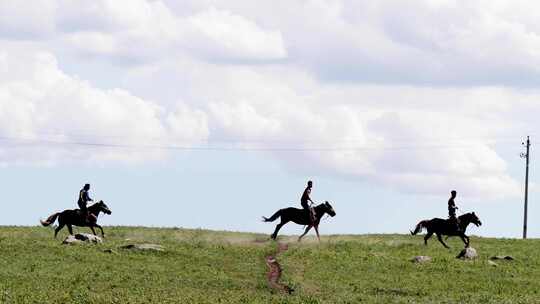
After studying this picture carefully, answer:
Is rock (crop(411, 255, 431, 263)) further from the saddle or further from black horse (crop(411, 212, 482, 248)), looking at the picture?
the saddle

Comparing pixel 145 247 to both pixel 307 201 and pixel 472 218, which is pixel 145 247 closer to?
pixel 307 201

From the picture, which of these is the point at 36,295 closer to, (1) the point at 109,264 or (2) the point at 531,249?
(1) the point at 109,264

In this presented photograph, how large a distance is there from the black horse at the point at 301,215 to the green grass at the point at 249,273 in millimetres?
1248

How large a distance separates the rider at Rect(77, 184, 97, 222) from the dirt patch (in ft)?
36.4

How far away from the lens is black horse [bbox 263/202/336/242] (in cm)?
5581

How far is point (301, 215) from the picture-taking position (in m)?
56.3

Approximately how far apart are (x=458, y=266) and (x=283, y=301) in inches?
639

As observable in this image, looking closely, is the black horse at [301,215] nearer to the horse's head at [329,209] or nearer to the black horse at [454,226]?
the horse's head at [329,209]

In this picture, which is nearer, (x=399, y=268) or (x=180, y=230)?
(x=399, y=268)

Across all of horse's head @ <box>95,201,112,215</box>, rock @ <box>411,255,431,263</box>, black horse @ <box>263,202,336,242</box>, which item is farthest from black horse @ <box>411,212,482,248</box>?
horse's head @ <box>95,201,112,215</box>

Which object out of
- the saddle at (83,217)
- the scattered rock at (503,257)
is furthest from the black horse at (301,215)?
the saddle at (83,217)

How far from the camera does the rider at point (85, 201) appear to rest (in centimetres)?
5344

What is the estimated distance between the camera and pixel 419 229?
57.0 meters

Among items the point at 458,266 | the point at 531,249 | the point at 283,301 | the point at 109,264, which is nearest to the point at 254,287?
the point at 283,301
